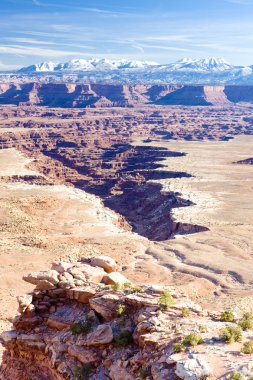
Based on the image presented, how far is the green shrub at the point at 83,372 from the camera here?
13.7 meters

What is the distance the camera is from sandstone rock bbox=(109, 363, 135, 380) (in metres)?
12.8

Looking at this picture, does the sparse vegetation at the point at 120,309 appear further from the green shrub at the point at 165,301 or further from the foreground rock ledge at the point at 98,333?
the green shrub at the point at 165,301

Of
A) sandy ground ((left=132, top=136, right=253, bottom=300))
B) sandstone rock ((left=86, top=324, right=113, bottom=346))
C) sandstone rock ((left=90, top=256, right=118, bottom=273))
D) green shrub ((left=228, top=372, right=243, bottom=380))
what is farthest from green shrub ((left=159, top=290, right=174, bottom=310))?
sandy ground ((left=132, top=136, right=253, bottom=300))

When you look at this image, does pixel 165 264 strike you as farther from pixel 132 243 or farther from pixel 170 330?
pixel 170 330

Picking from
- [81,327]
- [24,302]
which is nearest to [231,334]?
[81,327]

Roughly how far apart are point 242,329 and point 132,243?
34.8 meters

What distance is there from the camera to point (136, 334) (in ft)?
45.4

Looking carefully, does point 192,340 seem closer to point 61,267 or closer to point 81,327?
point 81,327

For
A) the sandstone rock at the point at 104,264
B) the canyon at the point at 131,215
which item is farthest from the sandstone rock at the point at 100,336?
the sandstone rock at the point at 104,264

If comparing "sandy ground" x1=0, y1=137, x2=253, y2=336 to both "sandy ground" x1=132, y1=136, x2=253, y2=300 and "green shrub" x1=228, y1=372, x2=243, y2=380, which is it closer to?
"sandy ground" x1=132, y1=136, x2=253, y2=300

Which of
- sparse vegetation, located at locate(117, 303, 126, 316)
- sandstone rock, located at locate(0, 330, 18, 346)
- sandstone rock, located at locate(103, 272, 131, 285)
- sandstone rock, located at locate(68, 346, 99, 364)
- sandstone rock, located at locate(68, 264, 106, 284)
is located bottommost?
sandstone rock, located at locate(0, 330, 18, 346)

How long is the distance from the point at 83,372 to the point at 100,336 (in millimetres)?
1155

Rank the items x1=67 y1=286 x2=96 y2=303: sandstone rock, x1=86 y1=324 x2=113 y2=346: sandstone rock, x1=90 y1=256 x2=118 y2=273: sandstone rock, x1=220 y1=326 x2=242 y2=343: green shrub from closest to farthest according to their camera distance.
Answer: x1=220 y1=326 x2=242 y2=343: green shrub
x1=86 y1=324 x2=113 y2=346: sandstone rock
x1=67 y1=286 x2=96 y2=303: sandstone rock
x1=90 y1=256 x2=118 y2=273: sandstone rock

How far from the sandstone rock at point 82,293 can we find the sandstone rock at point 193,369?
5.54 meters
